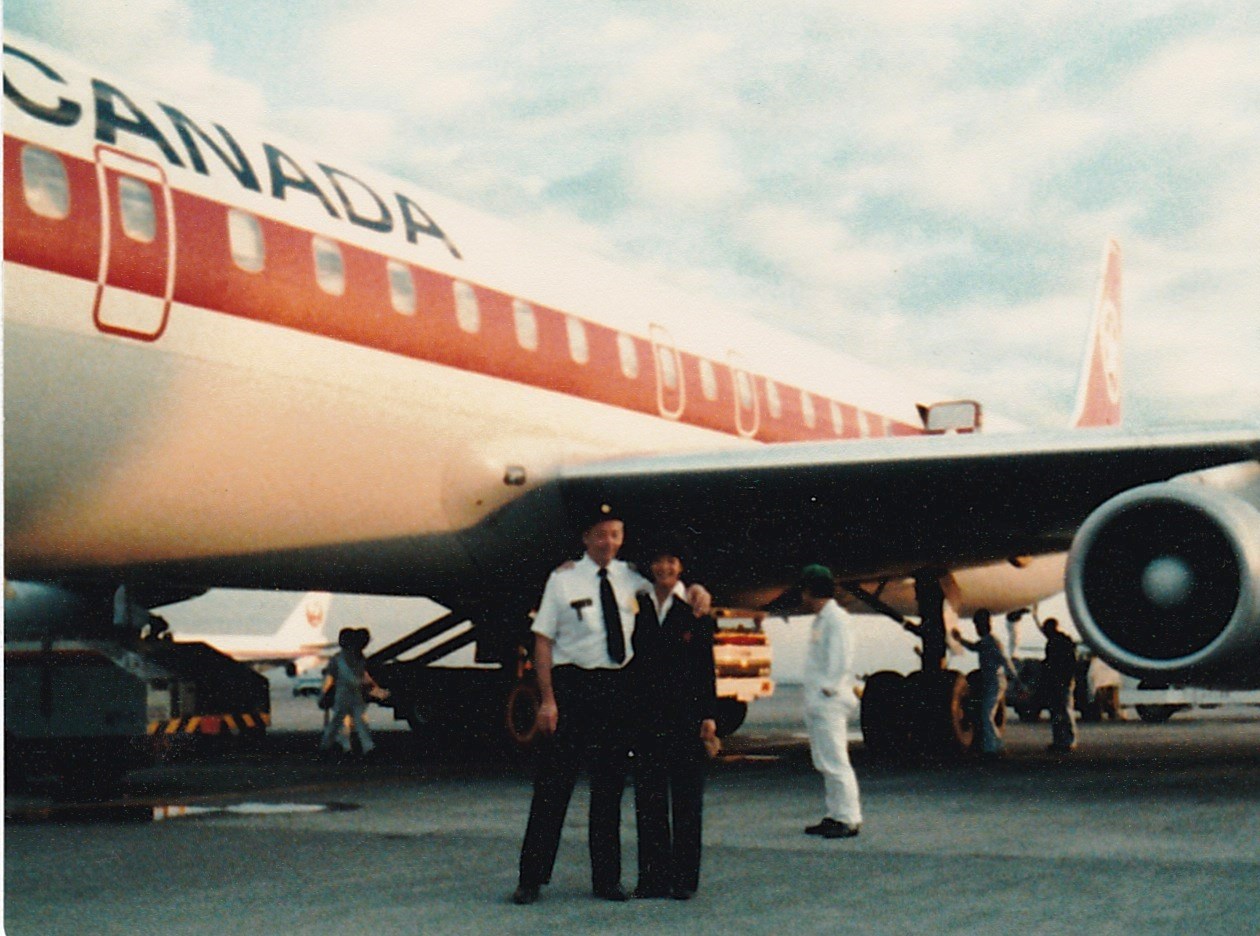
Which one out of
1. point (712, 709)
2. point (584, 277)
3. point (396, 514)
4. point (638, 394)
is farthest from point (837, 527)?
point (712, 709)

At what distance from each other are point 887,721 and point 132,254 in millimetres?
8962

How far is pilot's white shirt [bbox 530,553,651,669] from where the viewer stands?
617 cm

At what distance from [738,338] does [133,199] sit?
25.1 ft

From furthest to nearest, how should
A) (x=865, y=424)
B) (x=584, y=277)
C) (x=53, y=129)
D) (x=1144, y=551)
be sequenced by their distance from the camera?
1. (x=865, y=424)
2. (x=584, y=277)
3. (x=1144, y=551)
4. (x=53, y=129)

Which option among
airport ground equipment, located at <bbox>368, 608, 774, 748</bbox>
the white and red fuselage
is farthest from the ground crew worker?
airport ground equipment, located at <bbox>368, 608, 774, 748</bbox>

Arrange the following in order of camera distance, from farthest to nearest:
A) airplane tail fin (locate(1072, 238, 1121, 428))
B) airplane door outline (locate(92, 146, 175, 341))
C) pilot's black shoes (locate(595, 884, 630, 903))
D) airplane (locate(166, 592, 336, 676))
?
1. airplane (locate(166, 592, 336, 676))
2. airplane tail fin (locate(1072, 238, 1121, 428))
3. airplane door outline (locate(92, 146, 175, 341))
4. pilot's black shoes (locate(595, 884, 630, 903))

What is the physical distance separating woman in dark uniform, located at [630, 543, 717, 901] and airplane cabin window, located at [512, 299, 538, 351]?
499 centimetres

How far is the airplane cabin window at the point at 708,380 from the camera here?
1372cm

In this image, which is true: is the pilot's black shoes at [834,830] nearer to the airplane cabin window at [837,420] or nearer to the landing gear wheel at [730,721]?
the airplane cabin window at [837,420]

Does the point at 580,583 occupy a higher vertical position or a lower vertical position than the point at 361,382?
lower

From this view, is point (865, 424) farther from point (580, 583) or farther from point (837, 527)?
point (580, 583)

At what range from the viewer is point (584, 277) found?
12.5 m

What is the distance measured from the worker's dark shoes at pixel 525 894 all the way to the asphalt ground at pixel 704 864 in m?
0.06

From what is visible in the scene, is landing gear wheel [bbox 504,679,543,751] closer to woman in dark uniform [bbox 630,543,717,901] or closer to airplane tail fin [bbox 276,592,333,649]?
woman in dark uniform [bbox 630,543,717,901]
